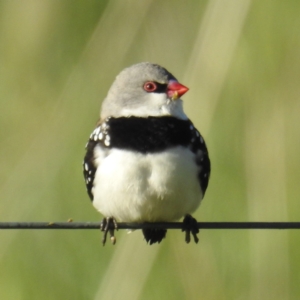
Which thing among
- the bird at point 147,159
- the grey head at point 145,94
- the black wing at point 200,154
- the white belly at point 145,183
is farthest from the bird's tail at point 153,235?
the grey head at point 145,94

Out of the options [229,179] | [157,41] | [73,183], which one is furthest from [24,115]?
[229,179]

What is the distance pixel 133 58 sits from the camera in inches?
234

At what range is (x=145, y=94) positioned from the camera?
4.88 metres

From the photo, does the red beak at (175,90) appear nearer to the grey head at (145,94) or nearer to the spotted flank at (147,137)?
the grey head at (145,94)

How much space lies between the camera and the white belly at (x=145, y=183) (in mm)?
4355

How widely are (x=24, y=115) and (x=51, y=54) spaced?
19.1 inches

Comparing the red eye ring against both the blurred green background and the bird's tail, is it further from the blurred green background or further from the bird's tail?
the bird's tail

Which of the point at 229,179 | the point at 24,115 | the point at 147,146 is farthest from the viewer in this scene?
the point at 24,115

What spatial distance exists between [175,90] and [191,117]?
25.3 inches

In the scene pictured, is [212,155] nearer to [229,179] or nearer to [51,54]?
[229,179]

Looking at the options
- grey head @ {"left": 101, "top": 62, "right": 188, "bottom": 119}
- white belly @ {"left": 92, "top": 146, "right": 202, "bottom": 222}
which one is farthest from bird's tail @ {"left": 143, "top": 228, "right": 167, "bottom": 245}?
grey head @ {"left": 101, "top": 62, "right": 188, "bottom": 119}

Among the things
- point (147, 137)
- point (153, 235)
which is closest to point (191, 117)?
point (153, 235)

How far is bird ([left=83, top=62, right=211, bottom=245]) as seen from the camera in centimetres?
438

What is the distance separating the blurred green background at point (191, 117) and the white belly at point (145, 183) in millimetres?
790
